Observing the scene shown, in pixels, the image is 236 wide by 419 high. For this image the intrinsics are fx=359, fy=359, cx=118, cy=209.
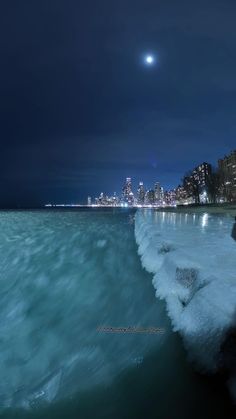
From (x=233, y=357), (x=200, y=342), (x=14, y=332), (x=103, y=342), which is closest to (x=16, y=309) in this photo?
(x=14, y=332)

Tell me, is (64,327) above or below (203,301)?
below

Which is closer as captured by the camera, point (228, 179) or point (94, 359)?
point (94, 359)

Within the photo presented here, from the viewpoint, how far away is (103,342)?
662 cm

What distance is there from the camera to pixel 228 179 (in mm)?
123188

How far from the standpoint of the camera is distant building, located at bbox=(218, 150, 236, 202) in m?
114

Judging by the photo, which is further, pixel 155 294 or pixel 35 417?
pixel 155 294

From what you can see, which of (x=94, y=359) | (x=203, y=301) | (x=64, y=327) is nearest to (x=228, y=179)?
(x=64, y=327)

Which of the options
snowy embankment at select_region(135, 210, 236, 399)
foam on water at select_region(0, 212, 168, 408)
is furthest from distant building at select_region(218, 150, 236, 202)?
snowy embankment at select_region(135, 210, 236, 399)

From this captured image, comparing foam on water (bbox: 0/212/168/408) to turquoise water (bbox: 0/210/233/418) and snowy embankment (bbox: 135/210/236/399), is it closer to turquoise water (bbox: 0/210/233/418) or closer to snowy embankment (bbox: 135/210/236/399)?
turquoise water (bbox: 0/210/233/418)

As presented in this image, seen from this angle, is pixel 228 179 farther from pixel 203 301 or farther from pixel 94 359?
pixel 94 359

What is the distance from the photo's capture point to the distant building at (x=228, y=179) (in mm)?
114150

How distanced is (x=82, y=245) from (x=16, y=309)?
40.5ft

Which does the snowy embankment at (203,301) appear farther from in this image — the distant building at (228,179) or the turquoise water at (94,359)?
the distant building at (228,179)

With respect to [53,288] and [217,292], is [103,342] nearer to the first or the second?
[217,292]
